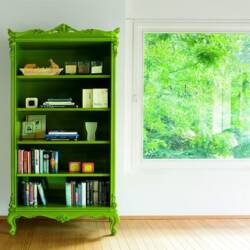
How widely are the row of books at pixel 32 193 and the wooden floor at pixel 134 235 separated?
277mm

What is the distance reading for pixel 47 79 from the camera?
14.0 feet

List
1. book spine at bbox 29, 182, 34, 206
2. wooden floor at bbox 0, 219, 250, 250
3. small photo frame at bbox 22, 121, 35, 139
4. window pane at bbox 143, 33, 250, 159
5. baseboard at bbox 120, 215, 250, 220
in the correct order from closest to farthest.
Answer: wooden floor at bbox 0, 219, 250, 250 → book spine at bbox 29, 182, 34, 206 → small photo frame at bbox 22, 121, 35, 139 → baseboard at bbox 120, 215, 250, 220 → window pane at bbox 143, 33, 250, 159

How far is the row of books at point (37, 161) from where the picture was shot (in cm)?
405

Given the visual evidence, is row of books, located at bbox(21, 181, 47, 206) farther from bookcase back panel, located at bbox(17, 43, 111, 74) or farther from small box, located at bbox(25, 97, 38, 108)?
bookcase back panel, located at bbox(17, 43, 111, 74)

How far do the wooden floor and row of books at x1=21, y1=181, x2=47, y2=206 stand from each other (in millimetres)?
277

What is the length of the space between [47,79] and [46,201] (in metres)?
1.15

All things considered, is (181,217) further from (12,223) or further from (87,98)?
(12,223)

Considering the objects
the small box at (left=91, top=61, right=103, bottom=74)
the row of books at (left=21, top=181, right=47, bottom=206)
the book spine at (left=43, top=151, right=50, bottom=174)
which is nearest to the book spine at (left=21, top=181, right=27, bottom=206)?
the row of books at (left=21, top=181, right=47, bottom=206)

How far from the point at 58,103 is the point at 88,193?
34.2 inches

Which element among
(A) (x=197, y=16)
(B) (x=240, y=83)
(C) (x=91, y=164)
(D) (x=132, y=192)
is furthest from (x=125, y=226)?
(A) (x=197, y=16)

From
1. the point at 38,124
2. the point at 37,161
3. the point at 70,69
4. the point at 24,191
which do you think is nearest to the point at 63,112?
the point at 38,124

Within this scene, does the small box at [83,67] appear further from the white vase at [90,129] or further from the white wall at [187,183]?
the white wall at [187,183]

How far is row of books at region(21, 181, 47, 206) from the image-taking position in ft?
13.4

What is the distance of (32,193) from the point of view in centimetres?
410
